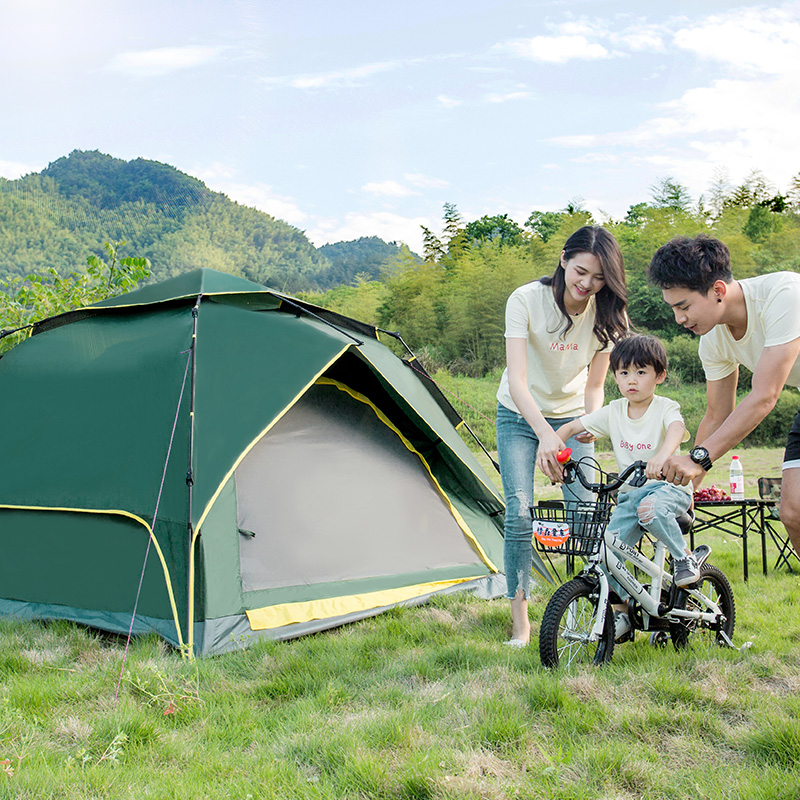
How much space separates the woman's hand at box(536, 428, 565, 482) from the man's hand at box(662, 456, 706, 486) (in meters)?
0.39

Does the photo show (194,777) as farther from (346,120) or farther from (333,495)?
(346,120)

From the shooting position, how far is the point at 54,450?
3.23 meters

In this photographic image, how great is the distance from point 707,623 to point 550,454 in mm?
891

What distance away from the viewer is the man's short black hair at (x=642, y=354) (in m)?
2.53

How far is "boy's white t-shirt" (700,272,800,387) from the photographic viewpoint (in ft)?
6.20

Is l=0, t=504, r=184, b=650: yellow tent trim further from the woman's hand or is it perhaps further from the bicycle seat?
the bicycle seat

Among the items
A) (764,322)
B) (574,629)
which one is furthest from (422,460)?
(764,322)

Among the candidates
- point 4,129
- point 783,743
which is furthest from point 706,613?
point 4,129

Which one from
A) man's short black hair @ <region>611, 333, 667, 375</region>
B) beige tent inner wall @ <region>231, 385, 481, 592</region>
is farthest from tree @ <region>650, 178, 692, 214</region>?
man's short black hair @ <region>611, 333, 667, 375</region>

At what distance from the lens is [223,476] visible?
2838 millimetres

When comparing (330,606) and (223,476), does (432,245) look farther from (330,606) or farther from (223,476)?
(223,476)

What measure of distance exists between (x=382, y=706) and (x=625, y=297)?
5.30ft

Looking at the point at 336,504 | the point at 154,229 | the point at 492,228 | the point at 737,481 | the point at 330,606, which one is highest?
the point at 154,229

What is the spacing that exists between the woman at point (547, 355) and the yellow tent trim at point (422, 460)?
0.92 meters
